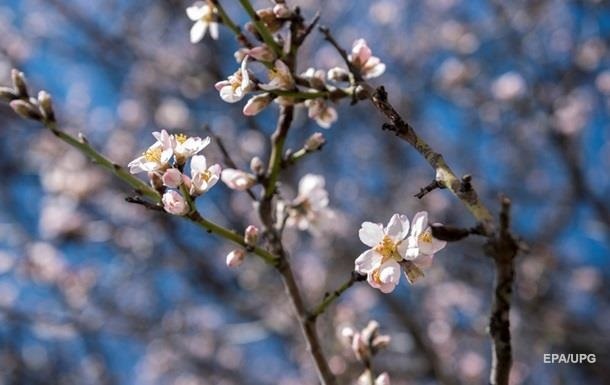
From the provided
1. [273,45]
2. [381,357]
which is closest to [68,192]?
[381,357]

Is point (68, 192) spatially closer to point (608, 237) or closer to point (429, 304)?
point (429, 304)

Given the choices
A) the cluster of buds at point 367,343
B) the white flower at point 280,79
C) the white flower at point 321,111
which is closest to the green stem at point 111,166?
the white flower at point 280,79

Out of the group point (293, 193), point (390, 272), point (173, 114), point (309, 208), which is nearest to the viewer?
point (390, 272)

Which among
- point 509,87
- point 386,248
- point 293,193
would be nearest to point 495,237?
point 386,248

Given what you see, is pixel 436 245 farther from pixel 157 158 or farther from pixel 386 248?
pixel 157 158

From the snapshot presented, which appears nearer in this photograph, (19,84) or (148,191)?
(148,191)

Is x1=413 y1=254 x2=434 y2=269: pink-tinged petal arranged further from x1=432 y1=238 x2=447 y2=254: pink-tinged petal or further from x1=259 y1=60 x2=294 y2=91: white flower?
x1=259 y1=60 x2=294 y2=91: white flower

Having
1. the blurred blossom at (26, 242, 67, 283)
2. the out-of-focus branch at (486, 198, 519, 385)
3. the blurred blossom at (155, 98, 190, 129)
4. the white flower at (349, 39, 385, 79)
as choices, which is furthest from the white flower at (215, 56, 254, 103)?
the blurred blossom at (155, 98, 190, 129)
